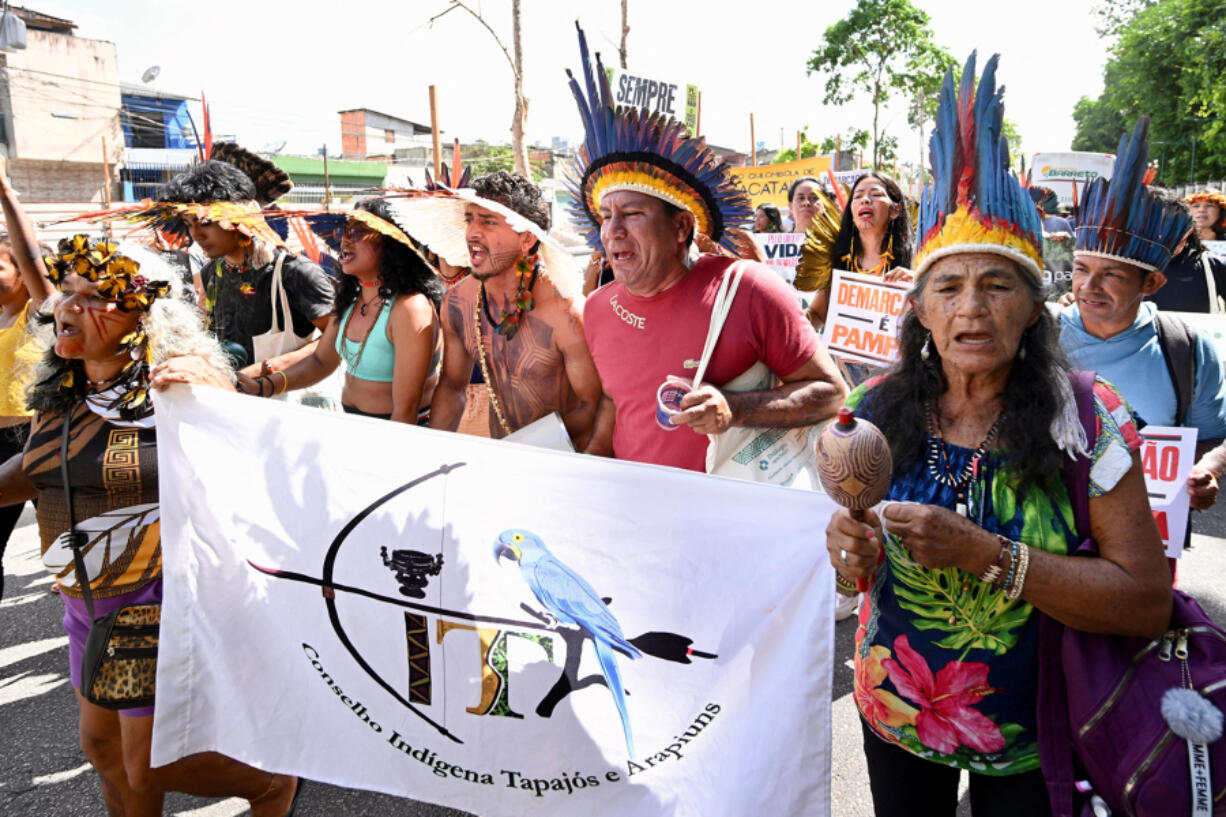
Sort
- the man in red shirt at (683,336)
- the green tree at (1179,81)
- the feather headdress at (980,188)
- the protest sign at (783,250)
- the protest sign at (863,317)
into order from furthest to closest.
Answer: the green tree at (1179,81) < the protest sign at (783,250) < the protest sign at (863,317) < the man in red shirt at (683,336) < the feather headdress at (980,188)

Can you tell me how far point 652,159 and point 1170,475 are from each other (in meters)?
1.89

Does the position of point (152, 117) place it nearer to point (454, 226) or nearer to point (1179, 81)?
point (1179, 81)

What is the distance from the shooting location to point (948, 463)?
164 cm

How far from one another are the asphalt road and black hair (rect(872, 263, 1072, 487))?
1.79m

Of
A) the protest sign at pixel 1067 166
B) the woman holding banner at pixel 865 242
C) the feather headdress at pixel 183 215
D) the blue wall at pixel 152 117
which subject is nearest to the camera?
the feather headdress at pixel 183 215

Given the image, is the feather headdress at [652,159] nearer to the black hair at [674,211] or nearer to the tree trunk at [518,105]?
the black hair at [674,211]

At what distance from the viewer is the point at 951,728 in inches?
64.4

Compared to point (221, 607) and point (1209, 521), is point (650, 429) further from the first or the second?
point (1209, 521)

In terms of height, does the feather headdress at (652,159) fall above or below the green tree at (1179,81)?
below

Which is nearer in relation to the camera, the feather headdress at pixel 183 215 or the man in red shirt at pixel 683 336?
the man in red shirt at pixel 683 336

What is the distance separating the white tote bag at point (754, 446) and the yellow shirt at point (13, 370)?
307cm

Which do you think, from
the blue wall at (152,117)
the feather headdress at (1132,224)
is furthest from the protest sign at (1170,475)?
the blue wall at (152,117)

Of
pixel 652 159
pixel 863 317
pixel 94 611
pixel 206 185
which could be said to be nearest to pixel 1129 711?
pixel 652 159

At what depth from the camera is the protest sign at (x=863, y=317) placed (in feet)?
13.0
